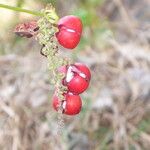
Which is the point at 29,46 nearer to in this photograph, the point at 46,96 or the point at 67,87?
the point at 46,96

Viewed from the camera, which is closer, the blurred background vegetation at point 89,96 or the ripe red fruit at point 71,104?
the ripe red fruit at point 71,104

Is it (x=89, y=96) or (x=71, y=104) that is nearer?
(x=71, y=104)

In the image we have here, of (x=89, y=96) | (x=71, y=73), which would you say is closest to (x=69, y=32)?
(x=71, y=73)

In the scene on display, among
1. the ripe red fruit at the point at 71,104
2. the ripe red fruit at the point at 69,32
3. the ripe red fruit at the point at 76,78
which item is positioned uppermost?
the ripe red fruit at the point at 69,32

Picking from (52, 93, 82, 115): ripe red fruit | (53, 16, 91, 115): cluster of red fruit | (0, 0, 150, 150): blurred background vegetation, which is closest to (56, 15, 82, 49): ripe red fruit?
(53, 16, 91, 115): cluster of red fruit

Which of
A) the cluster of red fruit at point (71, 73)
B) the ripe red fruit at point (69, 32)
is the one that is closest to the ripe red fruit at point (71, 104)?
the cluster of red fruit at point (71, 73)

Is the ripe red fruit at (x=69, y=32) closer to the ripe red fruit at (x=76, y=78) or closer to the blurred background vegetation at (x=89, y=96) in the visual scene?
the ripe red fruit at (x=76, y=78)

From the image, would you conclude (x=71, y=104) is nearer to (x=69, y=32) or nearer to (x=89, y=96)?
(x=69, y=32)

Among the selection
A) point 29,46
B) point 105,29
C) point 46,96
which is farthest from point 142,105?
point 29,46
